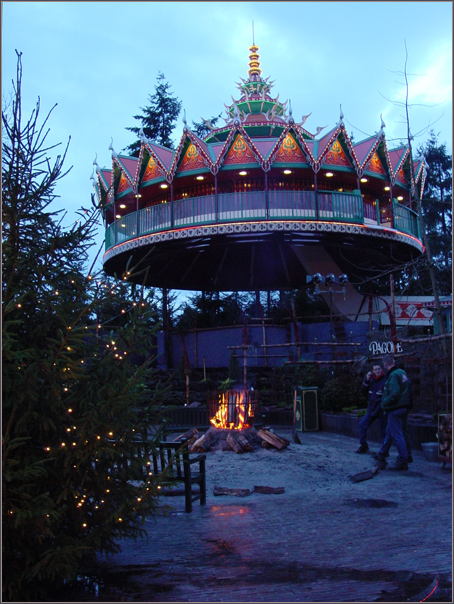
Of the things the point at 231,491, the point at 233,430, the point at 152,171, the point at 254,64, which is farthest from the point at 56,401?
the point at 254,64

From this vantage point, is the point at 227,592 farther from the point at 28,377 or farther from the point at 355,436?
the point at 355,436

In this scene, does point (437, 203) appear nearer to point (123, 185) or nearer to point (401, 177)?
point (401, 177)

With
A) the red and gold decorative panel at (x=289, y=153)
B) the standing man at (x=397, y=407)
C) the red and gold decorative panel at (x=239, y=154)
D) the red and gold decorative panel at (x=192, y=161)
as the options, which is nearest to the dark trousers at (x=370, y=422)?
the standing man at (x=397, y=407)

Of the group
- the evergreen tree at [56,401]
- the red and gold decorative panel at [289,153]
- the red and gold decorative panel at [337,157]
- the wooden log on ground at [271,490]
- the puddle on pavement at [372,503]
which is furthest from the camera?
the red and gold decorative panel at [337,157]

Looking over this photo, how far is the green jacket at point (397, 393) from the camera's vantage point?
9.41 metres

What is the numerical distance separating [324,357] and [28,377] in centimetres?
2005

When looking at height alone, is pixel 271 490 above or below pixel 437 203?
below

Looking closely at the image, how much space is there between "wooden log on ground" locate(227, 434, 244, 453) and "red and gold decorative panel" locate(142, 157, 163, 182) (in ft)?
49.7

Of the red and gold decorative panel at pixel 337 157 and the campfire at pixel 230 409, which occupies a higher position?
the red and gold decorative panel at pixel 337 157

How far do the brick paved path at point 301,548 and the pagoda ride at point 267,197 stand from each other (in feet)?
47.7

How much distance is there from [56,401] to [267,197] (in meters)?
18.5

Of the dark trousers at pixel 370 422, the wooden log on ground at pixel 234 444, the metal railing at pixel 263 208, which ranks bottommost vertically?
the wooden log on ground at pixel 234 444

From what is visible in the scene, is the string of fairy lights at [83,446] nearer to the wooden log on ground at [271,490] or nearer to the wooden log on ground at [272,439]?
the wooden log on ground at [271,490]

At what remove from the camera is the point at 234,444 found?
37.1 feet
